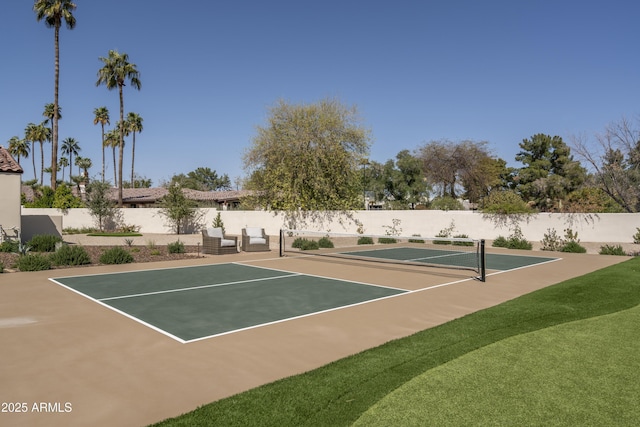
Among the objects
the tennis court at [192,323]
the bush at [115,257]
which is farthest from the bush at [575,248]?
the bush at [115,257]

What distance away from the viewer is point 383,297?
9133 millimetres

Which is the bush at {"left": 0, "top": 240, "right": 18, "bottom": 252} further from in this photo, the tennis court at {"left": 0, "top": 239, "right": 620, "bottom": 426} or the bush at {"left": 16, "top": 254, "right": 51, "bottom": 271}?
the tennis court at {"left": 0, "top": 239, "right": 620, "bottom": 426}

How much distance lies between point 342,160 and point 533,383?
87.9 feet

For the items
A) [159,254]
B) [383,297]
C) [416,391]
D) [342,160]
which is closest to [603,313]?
[383,297]

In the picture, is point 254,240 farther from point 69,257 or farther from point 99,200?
point 99,200

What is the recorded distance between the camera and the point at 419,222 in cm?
2736

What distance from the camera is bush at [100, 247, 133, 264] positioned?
14.6 metres

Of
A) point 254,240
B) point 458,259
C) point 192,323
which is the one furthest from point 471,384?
point 254,240

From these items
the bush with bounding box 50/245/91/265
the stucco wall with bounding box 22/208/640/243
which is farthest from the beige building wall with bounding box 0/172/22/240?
the stucco wall with bounding box 22/208/640/243

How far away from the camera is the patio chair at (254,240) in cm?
1898

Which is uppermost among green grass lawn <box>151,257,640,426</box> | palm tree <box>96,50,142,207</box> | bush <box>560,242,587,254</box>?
palm tree <box>96,50,142,207</box>

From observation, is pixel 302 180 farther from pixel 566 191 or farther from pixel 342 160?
pixel 566 191

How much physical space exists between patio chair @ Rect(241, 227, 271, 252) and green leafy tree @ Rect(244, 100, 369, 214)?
11.0 metres

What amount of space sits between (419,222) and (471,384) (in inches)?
924
